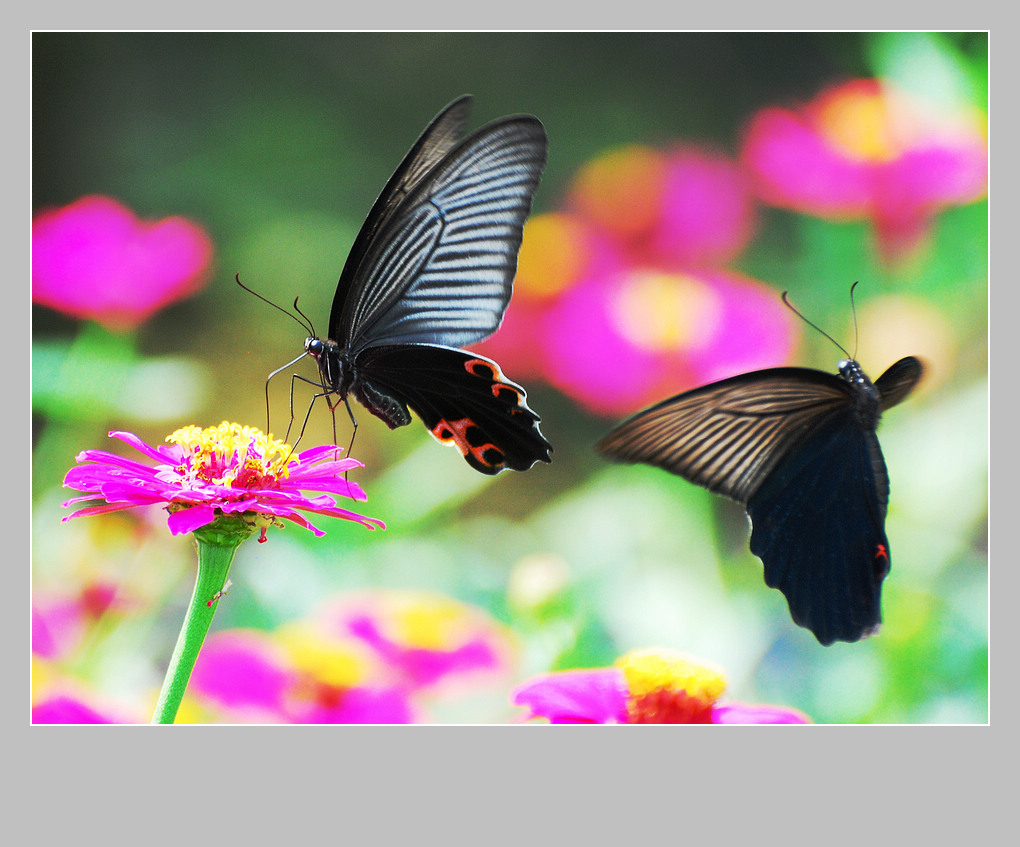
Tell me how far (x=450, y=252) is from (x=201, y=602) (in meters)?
0.54

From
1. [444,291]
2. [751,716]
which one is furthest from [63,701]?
[751,716]

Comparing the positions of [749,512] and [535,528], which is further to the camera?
[535,528]

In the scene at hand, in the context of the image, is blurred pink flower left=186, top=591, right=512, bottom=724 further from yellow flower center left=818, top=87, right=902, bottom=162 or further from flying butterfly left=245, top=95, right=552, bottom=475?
yellow flower center left=818, top=87, right=902, bottom=162

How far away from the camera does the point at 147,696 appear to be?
1.20m

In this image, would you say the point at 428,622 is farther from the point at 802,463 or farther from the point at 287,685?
the point at 802,463

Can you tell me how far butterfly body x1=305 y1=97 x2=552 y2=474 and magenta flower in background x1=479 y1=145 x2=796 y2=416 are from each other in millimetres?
129

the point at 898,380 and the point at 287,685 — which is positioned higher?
the point at 898,380

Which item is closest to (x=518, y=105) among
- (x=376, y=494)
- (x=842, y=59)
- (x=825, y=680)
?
(x=842, y=59)

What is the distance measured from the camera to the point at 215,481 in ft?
2.61

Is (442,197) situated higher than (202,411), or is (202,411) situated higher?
(442,197)

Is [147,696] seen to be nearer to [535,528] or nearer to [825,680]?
[535,528]

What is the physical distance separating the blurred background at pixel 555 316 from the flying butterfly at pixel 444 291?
0.11 metres

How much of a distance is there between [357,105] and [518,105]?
0.22 m

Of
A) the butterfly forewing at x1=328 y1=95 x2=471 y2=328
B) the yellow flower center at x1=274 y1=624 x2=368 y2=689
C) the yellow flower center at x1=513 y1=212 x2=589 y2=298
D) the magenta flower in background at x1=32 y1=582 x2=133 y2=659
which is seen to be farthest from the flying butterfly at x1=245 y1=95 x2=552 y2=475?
the magenta flower in background at x1=32 y1=582 x2=133 y2=659
